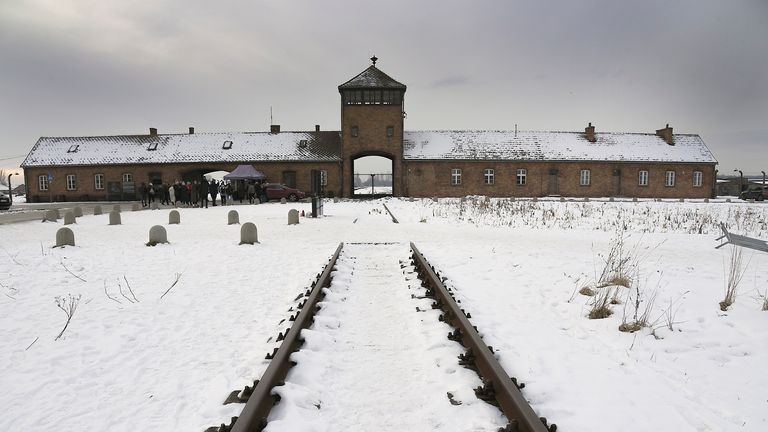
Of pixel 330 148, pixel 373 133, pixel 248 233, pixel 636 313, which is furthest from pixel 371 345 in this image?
pixel 330 148

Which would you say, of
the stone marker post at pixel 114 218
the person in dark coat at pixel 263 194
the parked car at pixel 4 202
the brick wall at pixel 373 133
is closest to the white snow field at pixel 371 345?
the stone marker post at pixel 114 218

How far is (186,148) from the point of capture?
38844mm

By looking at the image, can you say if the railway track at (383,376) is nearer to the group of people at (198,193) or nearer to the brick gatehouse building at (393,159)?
the group of people at (198,193)

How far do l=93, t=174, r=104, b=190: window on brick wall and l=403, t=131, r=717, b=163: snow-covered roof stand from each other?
26256mm

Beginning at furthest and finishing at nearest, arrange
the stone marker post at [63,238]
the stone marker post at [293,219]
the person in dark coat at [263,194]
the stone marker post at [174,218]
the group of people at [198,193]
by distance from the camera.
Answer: the person in dark coat at [263,194]
the group of people at [198,193]
the stone marker post at [174,218]
the stone marker post at [293,219]
the stone marker post at [63,238]

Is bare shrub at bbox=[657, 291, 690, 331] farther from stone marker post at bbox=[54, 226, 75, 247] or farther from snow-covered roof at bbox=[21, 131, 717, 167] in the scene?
snow-covered roof at bbox=[21, 131, 717, 167]

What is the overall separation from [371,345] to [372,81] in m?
33.4

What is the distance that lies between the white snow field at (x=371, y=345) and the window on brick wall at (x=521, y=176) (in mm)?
29404

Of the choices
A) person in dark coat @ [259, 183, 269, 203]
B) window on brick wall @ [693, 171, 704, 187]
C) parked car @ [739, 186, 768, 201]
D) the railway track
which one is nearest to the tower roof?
person in dark coat @ [259, 183, 269, 203]

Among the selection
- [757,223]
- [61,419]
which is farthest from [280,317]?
[757,223]

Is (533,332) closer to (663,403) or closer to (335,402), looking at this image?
(663,403)

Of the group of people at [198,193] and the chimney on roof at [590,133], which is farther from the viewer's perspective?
the chimney on roof at [590,133]

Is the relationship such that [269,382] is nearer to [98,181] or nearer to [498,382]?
[498,382]

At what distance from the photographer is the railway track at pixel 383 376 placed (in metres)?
2.64
